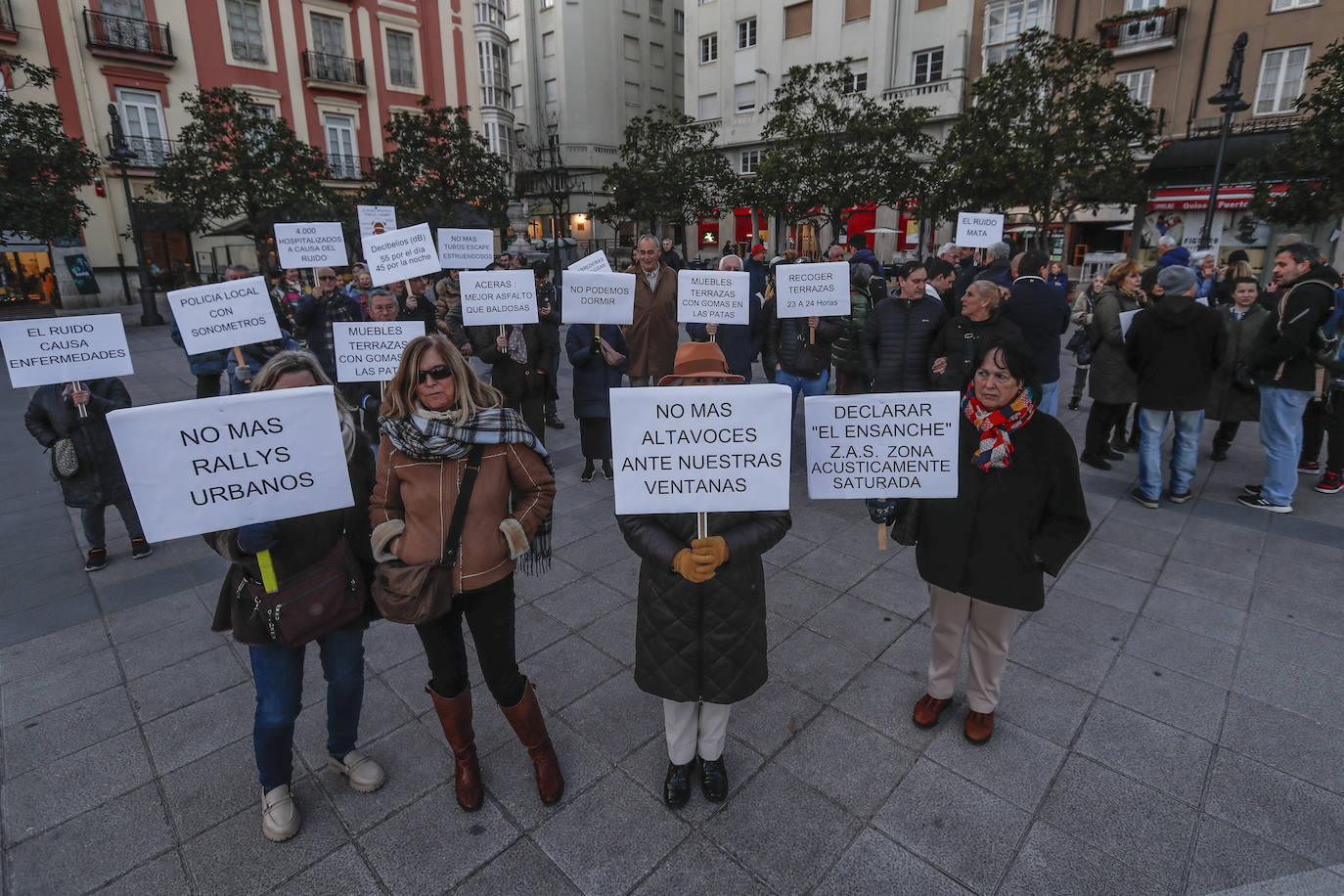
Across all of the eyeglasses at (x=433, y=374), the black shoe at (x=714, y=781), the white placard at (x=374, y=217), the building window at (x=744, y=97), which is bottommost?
the black shoe at (x=714, y=781)

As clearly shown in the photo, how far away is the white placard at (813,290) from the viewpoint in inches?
259

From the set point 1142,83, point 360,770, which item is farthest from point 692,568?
point 1142,83

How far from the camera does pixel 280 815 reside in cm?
284

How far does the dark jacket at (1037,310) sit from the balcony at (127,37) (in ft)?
102

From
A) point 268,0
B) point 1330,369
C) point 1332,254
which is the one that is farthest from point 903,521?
point 268,0

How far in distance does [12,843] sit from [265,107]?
31.8 meters

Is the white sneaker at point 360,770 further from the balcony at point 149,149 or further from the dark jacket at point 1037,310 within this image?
the balcony at point 149,149

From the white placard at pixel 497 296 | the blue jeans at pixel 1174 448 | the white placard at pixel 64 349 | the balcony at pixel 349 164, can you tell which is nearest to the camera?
the white placard at pixel 64 349

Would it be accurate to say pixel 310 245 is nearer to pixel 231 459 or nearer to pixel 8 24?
pixel 231 459

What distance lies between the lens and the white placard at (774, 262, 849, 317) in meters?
6.57

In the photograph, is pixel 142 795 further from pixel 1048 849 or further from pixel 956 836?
pixel 1048 849

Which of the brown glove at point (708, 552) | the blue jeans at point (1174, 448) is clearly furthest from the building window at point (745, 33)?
the brown glove at point (708, 552)

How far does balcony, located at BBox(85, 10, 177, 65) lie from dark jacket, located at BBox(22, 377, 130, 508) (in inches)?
1080

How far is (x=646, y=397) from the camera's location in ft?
8.05
